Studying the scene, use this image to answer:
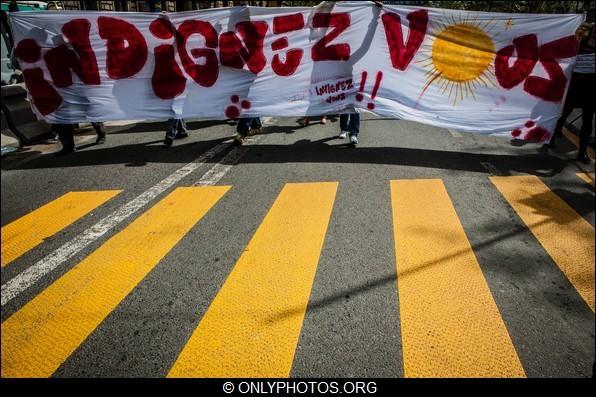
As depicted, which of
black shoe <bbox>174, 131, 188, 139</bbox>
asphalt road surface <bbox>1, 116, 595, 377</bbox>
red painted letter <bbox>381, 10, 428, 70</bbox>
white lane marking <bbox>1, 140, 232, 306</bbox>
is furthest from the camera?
black shoe <bbox>174, 131, 188, 139</bbox>

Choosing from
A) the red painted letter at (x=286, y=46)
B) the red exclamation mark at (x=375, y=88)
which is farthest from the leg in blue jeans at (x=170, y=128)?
the red exclamation mark at (x=375, y=88)

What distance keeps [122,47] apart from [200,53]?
1.28m

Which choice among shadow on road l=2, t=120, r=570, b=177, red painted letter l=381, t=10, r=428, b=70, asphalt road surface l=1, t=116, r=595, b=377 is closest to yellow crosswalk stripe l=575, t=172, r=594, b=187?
asphalt road surface l=1, t=116, r=595, b=377

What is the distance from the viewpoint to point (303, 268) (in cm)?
310

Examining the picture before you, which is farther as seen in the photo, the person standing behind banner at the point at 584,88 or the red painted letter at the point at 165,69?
the red painted letter at the point at 165,69

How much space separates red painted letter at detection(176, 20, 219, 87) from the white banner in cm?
2

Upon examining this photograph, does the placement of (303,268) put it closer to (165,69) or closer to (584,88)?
(165,69)

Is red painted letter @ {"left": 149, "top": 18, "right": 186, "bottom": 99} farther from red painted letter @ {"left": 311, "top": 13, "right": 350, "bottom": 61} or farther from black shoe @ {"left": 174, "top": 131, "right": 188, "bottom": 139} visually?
red painted letter @ {"left": 311, "top": 13, "right": 350, "bottom": 61}

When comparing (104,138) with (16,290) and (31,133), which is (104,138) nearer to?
(31,133)

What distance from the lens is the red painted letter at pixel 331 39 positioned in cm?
591

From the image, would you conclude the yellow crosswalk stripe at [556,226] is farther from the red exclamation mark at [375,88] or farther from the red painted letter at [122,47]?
the red painted letter at [122,47]

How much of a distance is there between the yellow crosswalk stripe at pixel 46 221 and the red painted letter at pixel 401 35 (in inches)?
181

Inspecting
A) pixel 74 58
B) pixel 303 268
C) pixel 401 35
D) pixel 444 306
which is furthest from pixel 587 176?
pixel 74 58

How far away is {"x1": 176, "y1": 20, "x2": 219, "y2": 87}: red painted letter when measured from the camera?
239 inches
